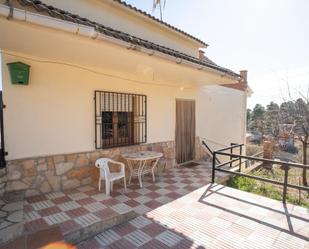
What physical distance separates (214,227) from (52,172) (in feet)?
12.7

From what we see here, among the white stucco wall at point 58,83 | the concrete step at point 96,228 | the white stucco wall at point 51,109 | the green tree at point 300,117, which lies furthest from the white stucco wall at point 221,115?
the concrete step at point 96,228

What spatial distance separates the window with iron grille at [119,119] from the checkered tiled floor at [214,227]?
8.93 ft

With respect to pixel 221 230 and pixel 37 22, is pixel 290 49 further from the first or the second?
pixel 37 22

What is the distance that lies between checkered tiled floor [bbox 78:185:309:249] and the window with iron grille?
2.72 m

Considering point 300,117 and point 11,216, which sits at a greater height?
point 300,117

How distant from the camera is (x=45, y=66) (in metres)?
5.00

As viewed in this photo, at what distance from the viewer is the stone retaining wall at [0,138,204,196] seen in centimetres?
464

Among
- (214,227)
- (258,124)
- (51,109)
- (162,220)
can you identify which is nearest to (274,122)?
(258,124)

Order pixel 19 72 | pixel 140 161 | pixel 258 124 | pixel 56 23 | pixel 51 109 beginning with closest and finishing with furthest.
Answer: pixel 56 23 < pixel 19 72 < pixel 51 109 < pixel 140 161 < pixel 258 124

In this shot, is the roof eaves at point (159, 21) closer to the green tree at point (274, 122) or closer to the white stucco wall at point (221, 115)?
the white stucco wall at point (221, 115)

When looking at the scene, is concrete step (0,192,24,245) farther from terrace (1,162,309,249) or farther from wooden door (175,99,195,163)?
wooden door (175,99,195,163)

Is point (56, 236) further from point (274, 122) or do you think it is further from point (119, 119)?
point (274, 122)

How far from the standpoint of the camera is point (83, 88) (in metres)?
5.67

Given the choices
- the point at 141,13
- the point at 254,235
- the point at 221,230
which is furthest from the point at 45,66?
the point at 254,235
